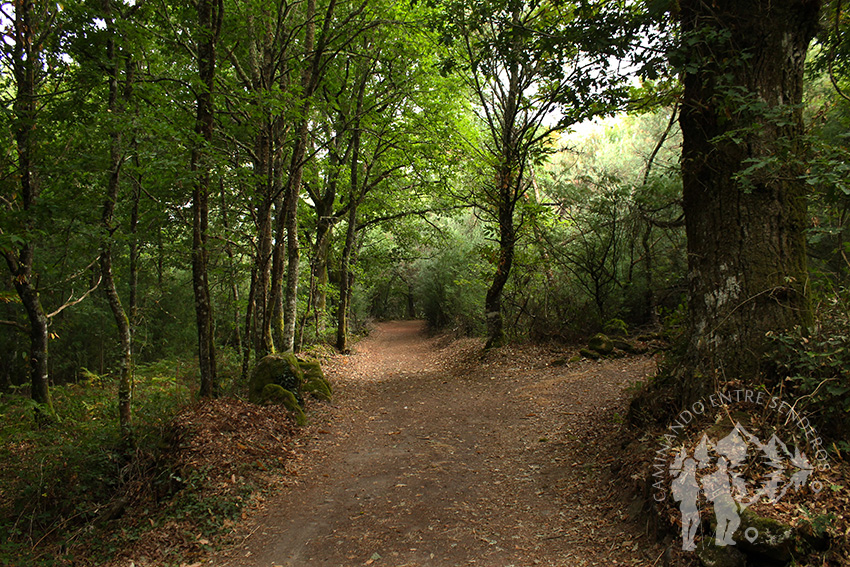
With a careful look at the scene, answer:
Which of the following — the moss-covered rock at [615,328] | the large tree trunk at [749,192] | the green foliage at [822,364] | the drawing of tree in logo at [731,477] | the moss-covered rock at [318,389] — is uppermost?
the large tree trunk at [749,192]

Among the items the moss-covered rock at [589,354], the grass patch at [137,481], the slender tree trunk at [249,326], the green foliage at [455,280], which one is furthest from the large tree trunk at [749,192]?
the green foliage at [455,280]

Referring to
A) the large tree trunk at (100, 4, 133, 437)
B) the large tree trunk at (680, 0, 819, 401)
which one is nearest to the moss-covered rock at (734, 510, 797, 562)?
the large tree trunk at (680, 0, 819, 401)

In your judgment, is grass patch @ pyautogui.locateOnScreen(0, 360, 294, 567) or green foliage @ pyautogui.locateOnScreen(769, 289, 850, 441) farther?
grass patch @ pyautogui.locateOnScreen(0, 360, 294, 567)

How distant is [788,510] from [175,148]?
25.1 ft

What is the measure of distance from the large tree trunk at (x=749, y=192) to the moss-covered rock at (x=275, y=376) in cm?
652

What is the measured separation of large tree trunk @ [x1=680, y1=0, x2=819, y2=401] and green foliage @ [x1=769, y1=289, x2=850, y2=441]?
0.57 feet

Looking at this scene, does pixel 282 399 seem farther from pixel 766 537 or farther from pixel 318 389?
pixel 766 537

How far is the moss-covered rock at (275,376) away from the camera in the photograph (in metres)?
7.72

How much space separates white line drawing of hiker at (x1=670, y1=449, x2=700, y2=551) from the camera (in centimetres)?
298

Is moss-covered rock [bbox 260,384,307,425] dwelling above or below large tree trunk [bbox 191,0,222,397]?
below

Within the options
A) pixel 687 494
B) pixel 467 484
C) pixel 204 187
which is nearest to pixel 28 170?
pixel 204 187

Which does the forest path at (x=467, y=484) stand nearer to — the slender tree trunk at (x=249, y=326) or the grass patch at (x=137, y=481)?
the grass patch at (x=137, y=481)

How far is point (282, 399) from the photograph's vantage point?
7559 millimetres

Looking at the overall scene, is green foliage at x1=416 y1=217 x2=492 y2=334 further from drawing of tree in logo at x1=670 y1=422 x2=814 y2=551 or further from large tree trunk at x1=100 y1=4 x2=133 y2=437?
drawing of tree in logo at x1=670 y1=422 x2=814 y2=551
